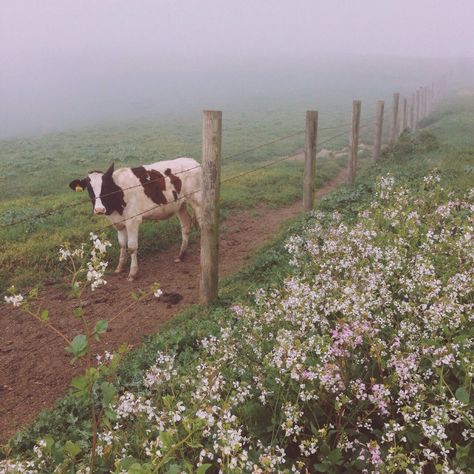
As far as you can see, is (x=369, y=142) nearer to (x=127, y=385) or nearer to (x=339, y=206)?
(x=339, y=206)

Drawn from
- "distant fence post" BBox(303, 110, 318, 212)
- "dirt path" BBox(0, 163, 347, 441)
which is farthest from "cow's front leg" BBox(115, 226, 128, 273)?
"distant fence post" BBox(303, 110, 318, 212)

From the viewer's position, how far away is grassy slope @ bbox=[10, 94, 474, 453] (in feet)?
16.7

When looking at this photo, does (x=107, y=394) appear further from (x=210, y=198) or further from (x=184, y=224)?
(x=184, y=224)

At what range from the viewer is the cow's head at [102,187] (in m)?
9.13

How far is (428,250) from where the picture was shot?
19.1 feet

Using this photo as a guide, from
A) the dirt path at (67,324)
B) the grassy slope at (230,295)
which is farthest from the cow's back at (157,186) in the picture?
the grassy slope at (230,295)

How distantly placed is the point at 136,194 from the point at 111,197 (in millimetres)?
534

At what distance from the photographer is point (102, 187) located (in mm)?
9180

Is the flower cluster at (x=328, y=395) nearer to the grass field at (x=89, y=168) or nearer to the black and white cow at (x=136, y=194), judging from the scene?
the grass field at (x=89, y=168)

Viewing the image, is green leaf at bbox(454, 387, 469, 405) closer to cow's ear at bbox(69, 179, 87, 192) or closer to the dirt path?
the dirt path

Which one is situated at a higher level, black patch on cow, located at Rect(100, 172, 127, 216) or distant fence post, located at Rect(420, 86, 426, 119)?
distant fence post, located at Rect(420, 86, 426, 119)

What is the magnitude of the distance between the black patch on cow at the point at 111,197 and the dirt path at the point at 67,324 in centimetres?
150

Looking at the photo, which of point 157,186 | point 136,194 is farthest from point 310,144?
point 136,194

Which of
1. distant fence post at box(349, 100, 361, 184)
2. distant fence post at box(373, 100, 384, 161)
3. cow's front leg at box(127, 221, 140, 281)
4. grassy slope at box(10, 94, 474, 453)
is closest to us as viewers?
grassy slope at box(10, 94, 474, 453)
